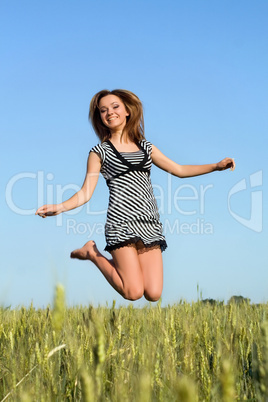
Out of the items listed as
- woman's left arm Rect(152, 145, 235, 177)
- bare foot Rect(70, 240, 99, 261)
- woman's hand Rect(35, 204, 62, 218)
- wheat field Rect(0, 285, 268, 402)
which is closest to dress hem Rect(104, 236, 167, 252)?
bare foot Rect(70, 240, 99, 261)

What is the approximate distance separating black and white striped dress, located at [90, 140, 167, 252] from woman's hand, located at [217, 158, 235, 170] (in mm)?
554

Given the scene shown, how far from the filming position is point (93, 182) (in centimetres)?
350

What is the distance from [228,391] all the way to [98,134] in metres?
3.40

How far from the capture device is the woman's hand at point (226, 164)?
12.0 ft

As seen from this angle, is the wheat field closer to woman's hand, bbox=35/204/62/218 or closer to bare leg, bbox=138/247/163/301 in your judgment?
woman's hand, bbox=35/204/62/218

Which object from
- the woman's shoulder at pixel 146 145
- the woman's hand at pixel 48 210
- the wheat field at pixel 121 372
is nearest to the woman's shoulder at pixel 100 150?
the woman's shoulder at pixel 146 145

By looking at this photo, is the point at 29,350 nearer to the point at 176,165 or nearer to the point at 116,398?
the point at 116,398

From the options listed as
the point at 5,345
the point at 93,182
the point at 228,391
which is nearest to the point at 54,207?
the point at 93,182

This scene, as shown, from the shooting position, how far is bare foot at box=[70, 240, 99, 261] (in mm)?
3771

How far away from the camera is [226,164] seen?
12.0 ft

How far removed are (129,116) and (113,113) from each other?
0.20 meters

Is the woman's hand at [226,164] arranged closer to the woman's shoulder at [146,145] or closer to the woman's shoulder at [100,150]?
the woman's shoulder at [146,145]

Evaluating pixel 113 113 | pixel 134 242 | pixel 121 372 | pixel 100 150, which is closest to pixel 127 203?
pixel 134 242

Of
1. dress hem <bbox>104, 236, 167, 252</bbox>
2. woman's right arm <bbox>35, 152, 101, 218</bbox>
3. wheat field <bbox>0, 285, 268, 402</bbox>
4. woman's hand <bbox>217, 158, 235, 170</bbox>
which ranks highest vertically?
woman's hand <bbox>217, 158, 235, 170</bbox>
